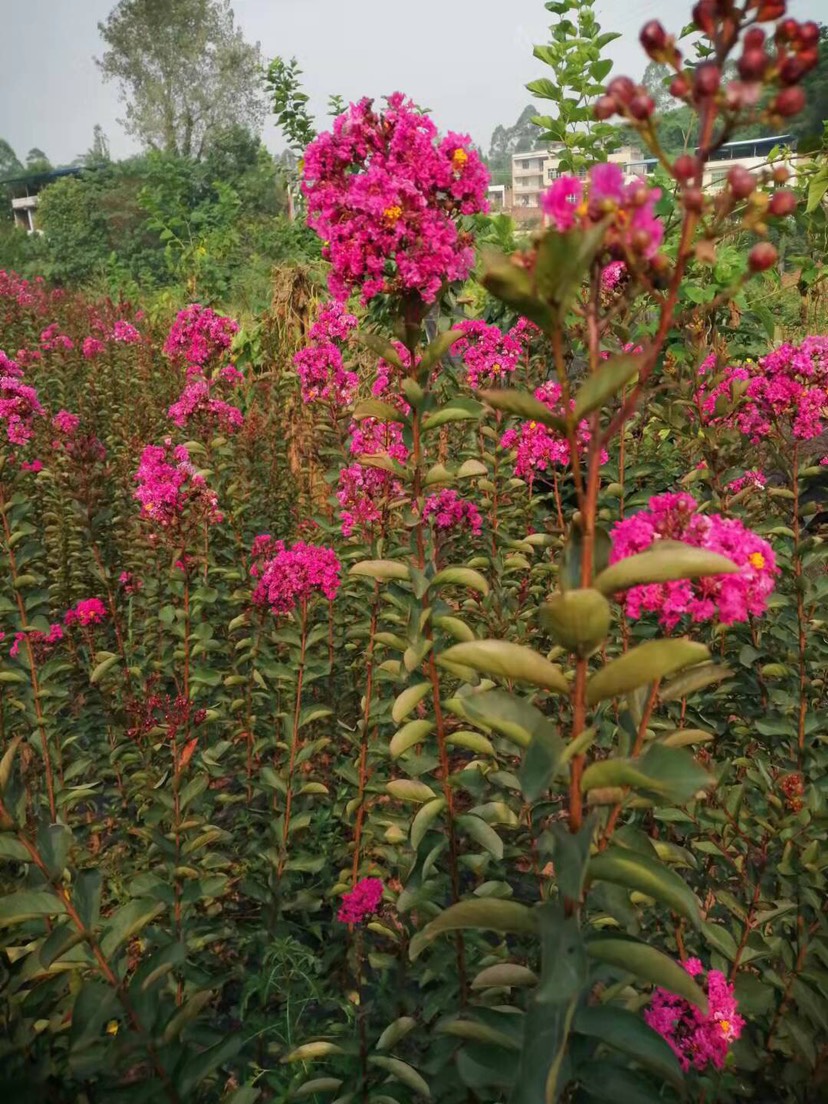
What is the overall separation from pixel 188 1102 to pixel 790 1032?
1266mm

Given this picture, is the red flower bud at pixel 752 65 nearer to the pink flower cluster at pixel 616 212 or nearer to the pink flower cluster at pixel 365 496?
the pink flower cluster at pixel 616 212

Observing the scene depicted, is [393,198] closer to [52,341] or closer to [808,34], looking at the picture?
[808,34]

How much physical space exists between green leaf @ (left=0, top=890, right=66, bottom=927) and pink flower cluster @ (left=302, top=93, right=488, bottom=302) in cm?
139

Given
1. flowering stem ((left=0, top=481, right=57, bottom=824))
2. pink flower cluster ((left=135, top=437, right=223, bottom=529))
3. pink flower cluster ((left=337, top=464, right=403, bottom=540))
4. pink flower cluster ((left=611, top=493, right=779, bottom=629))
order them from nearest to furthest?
pink flower cluster ((left=611, top=493, right=779, bottom=629)), flowering stem ((left=0, top=481, right=57, bottom=824)), pink flower cluster ((left=337, top=464, right=403, bottom=540)), pink flower cluster ((left=135, top=437, right=223, bottom=529))

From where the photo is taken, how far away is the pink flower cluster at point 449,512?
8.69ft

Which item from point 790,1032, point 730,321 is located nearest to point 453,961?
point 790,1032

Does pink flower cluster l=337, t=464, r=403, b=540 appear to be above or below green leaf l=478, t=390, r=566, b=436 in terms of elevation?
below

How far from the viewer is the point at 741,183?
84 cm

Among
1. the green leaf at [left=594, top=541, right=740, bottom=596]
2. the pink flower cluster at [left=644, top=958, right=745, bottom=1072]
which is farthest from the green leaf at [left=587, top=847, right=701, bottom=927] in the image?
the pink flower cluster at [left=644, top=958, right=745, bottom=1072]

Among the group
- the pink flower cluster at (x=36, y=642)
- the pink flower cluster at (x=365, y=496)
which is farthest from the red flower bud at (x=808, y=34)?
the pink flower cluster at (x=36, y=642)

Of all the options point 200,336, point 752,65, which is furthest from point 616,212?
point 200,336

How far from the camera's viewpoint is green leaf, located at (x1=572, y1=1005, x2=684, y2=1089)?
93 centimetres

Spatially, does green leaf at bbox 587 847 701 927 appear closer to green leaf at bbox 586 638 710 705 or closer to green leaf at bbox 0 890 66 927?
green leaf at bbox 586 638 710 705

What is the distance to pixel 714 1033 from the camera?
142cm
